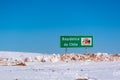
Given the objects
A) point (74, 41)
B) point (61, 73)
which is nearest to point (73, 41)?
point (74, 41)

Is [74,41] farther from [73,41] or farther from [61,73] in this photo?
[61,73]

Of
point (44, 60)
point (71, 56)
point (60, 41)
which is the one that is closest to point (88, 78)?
point (44, 60)

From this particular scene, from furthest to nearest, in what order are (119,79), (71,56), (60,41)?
(60,41) → (71,56) → (119,79)

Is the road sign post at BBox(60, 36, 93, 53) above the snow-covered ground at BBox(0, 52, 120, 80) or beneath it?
above

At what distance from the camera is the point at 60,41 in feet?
157

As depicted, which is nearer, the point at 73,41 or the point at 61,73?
the point at 61,73

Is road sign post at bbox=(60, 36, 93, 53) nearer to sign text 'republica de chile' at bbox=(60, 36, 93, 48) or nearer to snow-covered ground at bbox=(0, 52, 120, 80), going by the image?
sign text 'republica de chile' at bbox=(60, 36, 93, 48)

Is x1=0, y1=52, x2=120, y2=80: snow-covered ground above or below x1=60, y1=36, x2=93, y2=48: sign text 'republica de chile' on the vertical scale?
below

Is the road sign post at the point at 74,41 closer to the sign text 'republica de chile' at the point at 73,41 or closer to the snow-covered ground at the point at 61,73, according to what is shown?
the sign text 'republica de chile' at the point at 73,41

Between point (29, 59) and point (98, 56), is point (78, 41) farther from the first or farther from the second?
point (29, 59)

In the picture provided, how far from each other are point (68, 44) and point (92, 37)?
4.07m

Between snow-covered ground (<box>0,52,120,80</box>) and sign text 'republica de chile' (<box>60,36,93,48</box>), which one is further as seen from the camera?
sign text 'republica de chile' (<box>60,36,93,48</box>)

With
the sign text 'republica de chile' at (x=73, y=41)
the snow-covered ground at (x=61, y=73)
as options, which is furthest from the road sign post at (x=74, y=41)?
the snow-covered ground at (x=61, y=73)

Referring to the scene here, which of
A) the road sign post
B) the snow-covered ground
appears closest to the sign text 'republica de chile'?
the road sign post
